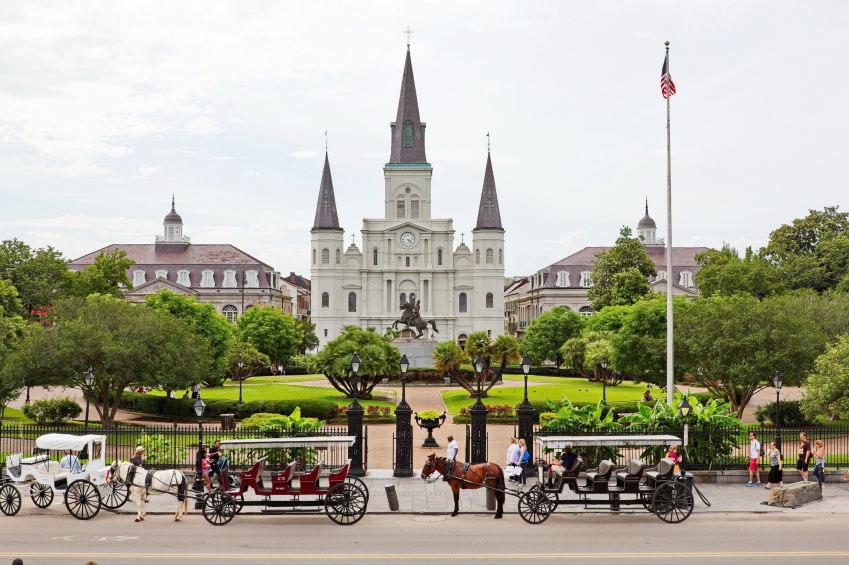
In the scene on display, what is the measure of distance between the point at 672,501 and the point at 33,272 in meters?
64.0

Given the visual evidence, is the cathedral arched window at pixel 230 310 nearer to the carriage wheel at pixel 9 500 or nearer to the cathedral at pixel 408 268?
the cathedral at pixel 408 268

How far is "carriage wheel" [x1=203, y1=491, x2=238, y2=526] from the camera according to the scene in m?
18.1

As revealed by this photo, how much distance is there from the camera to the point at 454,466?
18.6 m

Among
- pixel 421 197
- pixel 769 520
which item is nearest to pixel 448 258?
pixel 421 197

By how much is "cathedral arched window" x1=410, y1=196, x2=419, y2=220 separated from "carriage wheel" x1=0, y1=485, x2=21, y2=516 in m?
91.5

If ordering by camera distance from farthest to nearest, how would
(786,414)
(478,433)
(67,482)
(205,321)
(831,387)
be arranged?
1. (205,321)
2. (786,414)
3. (831,387)
4. (478,433)
5. (67,482)

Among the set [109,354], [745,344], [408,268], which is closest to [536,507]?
[745,344]

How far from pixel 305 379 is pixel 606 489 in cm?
5268

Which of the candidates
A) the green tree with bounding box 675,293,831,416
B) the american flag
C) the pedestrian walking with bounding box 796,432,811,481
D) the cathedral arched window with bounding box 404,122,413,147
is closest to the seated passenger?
the pedestrian walking with bounding box 796,432,811,481

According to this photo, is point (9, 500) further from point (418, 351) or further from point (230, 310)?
point (230, 310)

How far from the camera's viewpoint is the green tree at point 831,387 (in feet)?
93.1

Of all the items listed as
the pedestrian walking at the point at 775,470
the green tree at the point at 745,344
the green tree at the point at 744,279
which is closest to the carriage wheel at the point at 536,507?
the pedestrian walking at the point at 775,470

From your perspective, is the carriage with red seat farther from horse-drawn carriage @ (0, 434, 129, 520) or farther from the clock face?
the clock face

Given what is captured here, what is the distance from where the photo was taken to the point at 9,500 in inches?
750
